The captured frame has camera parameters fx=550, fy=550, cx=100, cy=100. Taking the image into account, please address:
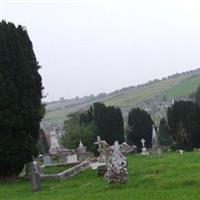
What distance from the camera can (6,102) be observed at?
93.0 ft

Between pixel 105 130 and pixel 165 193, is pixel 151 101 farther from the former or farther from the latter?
pixel 165 193

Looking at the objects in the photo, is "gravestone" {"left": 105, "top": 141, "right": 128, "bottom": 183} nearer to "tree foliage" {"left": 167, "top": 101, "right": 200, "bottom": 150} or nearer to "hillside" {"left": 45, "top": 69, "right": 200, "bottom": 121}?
"tree foliage" {"left": 167, "top": 101, "right": 200, "bottom": 150}

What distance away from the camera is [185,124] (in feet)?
196

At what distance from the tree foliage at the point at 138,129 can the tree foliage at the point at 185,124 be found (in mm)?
3649

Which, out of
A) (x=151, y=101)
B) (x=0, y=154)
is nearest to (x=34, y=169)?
(x=0, y=154)

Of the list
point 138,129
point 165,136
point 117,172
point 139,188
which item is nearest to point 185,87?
point 165,136

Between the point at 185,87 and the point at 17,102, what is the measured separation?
13173cm

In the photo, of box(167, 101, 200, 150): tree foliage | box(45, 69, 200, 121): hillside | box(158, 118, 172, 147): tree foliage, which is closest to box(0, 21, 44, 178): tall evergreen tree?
box(167, 101, 200, 150): tree foliage

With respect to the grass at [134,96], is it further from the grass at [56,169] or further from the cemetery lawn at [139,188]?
the cemetery lawn at [139,188]

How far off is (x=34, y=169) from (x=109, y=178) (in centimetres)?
485

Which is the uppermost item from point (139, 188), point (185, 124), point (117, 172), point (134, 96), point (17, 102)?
point (134, 96)

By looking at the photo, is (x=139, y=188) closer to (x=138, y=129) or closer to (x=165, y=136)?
(x=138, y=129)

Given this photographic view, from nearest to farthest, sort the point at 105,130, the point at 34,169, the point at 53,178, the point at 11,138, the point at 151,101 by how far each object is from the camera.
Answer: the point at 34,169, the point at 53,178, the point at 11,138, the point at 105,130, the point at 151,101

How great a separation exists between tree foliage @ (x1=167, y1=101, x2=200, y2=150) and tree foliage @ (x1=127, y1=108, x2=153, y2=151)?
365 cm
